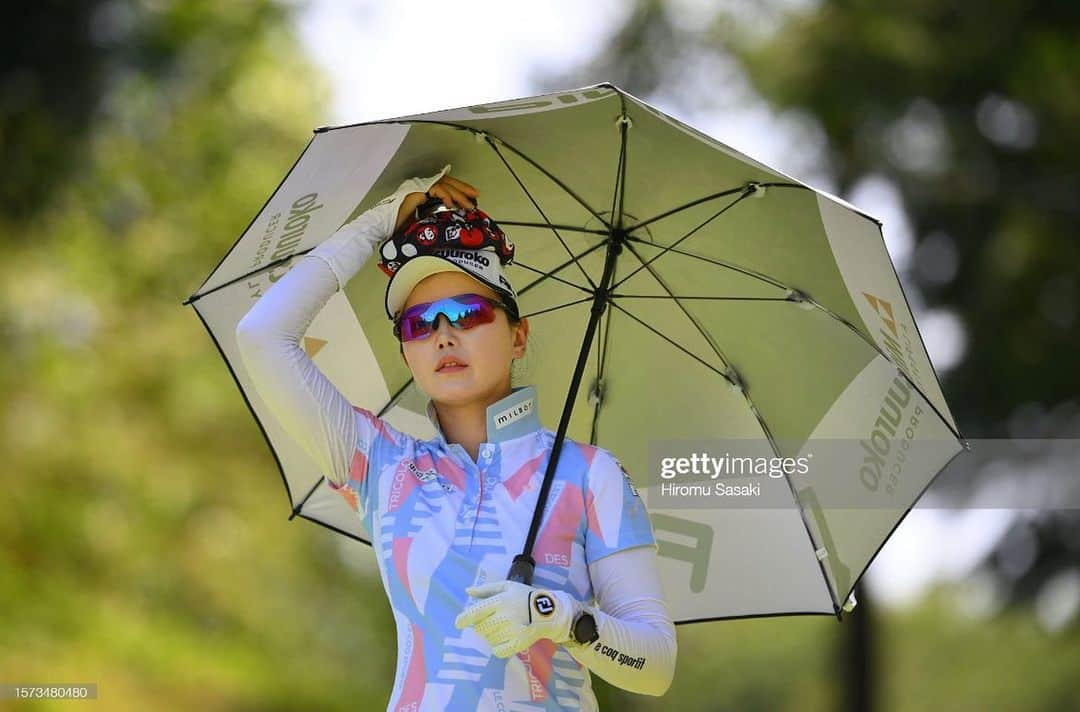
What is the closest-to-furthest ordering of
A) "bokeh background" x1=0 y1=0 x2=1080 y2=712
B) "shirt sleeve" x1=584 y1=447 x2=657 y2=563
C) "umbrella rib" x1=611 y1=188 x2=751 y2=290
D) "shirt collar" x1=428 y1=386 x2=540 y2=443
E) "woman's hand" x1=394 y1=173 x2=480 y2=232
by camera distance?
"shirt sleeve" x1=584 y1=447 x2=657 y2=563 < "shirt collar" x1=428 y1=386 x2=540 y2=443 < "woman's hand" x1=394 y1=173 x2=480 y2=232 < "umbrella rib" x1=611 y1=188 x2=751 y2=290 < "bokeh background" x1=0 y1=0 x2=1080 y2=712

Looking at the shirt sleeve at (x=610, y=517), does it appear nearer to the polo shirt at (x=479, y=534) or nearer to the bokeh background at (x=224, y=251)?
the polo shirt at (x=479, y=534)

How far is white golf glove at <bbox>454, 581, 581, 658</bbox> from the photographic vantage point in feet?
8.73

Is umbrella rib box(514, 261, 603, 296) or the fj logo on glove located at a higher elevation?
umbrella rib box(514, 261, 603, 296)

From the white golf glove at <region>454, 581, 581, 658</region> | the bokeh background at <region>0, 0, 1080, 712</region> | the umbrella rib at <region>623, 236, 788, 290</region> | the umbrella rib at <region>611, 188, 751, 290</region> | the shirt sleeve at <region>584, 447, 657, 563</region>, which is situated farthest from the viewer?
the bokeh background at <region>0, 0, 1080, 712</region>

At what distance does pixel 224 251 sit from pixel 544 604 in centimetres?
1581

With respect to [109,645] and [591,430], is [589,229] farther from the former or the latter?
[109,645]

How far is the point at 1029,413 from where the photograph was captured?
14836mm

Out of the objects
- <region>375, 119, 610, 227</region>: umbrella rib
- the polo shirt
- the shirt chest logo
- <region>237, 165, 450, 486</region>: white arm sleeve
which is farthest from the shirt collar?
<region>375, 119, 610, 227</region>: umbrella rib

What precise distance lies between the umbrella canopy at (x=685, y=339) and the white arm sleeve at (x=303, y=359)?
434 millimetres

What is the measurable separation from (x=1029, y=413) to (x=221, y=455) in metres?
10.0

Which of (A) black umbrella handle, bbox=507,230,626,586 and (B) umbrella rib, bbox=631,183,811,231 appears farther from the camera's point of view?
(B) umbrella rib, bbox=631,183,811,231

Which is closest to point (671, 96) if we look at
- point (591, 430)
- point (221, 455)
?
point (221, 455)

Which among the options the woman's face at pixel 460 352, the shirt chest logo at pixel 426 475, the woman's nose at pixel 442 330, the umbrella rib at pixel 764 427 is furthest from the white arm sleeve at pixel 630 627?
the umbrella rib at pixel 764 427

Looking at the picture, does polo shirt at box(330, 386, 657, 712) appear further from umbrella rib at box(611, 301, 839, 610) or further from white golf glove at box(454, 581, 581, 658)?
umbrella rib at box(611, 301, 839, 610)
